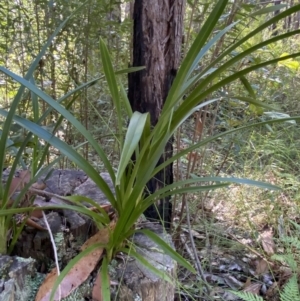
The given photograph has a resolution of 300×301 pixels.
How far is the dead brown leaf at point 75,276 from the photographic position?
25.7 inches

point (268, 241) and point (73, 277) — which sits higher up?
point (73, 277)

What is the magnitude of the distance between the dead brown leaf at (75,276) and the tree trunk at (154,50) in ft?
1.08

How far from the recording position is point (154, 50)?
103 cm

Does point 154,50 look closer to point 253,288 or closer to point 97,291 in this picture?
point 97,291

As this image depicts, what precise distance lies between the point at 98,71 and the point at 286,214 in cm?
124

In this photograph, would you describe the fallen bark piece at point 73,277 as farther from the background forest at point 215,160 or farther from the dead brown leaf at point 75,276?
the background forest at point 215,160

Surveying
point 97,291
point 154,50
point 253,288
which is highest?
point 154,50

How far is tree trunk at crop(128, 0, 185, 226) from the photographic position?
1.01 metres

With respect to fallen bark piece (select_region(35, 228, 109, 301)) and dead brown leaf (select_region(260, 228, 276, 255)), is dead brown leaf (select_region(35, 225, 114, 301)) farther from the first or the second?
dead brown leaf (select_region(260, 228, 276, 255))

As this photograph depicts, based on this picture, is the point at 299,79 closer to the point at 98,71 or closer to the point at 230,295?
the point at 98,71

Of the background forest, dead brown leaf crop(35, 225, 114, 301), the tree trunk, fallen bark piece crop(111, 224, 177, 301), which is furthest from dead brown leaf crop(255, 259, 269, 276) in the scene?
dead brown leaf crop(35, 225, 114, 301)

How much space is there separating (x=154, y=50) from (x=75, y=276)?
2.13 ft

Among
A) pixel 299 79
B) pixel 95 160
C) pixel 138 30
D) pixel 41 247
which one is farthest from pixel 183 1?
pixel 299 79

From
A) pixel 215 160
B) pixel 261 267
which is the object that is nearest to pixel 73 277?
pixel 261 267
